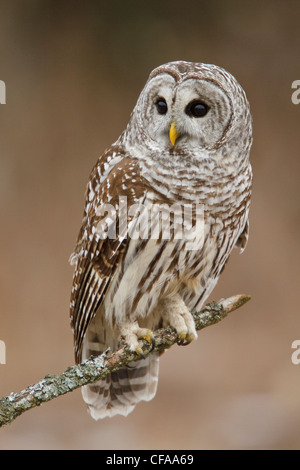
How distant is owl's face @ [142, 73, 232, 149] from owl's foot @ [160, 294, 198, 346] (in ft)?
1.96

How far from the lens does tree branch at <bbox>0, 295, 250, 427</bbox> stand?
2.04m

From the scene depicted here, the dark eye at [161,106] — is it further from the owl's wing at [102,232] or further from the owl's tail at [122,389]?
the owl's tail at [122,389]

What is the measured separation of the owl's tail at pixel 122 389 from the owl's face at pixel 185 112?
913 mm

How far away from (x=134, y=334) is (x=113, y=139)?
263 centimetres

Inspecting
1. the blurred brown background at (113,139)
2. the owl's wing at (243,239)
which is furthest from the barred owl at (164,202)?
the blurred brown background at (113,139)

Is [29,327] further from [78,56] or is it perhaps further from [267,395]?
[78,56]

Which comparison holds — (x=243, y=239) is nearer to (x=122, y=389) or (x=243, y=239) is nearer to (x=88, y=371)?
(x=122, y=389)

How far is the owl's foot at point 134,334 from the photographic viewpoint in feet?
7.98

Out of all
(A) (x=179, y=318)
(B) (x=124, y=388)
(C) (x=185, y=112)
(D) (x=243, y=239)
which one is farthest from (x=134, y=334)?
(C) (x=185, y=112)

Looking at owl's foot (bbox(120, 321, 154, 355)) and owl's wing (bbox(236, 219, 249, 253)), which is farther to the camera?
owl's wing (bbox(236, 219, 249, 253))

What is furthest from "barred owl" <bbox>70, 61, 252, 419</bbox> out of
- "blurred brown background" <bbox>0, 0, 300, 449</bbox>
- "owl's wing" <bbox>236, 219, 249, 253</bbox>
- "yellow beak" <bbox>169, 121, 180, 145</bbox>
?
"blurred brown background" <bbox>0, 0, 300, 449</bbox>

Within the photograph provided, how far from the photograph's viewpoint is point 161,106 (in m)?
2.43

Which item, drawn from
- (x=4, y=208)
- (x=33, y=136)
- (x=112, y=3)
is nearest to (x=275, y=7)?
(x=112, y=3)

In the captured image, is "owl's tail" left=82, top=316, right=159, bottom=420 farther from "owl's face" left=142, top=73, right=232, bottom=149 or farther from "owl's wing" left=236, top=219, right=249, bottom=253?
"owl's face" left=142, top=73, right=232, bottom=149
